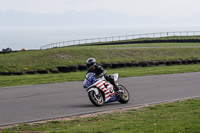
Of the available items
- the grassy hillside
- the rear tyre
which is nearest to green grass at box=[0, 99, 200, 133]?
the rear tyre

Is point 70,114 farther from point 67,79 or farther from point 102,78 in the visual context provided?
point 67,79

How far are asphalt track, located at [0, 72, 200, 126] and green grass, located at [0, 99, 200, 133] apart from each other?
105 centimetres

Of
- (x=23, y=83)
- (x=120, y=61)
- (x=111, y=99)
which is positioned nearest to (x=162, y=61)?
(x=120, y=61)

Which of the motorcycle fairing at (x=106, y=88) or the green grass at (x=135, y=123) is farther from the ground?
the motorcycle fairing at (x=106, y=88)

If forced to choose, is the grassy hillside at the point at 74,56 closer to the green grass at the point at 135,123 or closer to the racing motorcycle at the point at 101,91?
the racing motorcycle at the point at 101,91

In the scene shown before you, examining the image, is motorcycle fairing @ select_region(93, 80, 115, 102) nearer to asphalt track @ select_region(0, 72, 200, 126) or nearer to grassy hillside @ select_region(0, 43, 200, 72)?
asphalt track @ select_region(0, 72, 200, 126)

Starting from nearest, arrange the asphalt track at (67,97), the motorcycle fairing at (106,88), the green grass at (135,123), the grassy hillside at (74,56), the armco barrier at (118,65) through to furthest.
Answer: the green grass at (135,123) < the asphalt track at (67,97) < the motorcycle fairing at (106,88) < the armco barrier at (118,65) < the grassy hillside at (74,56)

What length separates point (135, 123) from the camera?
27.1ft

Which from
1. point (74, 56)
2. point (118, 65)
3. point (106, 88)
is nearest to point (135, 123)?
point (106, 88)

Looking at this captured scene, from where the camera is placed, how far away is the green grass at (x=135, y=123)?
294 inches

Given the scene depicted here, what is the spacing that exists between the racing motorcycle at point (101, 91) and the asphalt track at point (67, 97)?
0.68ft

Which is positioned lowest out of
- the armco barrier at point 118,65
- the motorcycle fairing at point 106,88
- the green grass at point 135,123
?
the green grass at point 135,123

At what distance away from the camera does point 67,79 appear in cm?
1909

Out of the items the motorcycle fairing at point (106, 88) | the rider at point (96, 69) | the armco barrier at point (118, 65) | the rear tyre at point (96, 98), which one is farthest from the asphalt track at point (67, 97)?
the armco barrier at point (118, 65)
